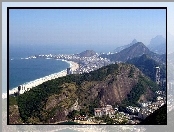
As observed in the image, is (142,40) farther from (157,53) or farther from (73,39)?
(73,39)

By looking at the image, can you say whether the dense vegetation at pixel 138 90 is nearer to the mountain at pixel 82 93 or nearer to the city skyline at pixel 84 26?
the mountain at pixel 82 93

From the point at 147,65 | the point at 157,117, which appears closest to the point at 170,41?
the point at 147,65

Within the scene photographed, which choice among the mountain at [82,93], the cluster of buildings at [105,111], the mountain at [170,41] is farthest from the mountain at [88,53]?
the mountain at [170,41]

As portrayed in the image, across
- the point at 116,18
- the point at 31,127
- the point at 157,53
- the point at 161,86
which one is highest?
the point at 116,18

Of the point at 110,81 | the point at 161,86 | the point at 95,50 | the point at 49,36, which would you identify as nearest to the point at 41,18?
the point at 49,36

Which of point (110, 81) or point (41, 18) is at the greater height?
point (41, 18)

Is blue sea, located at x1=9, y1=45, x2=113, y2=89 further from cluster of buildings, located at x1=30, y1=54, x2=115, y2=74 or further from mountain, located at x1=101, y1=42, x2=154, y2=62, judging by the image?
mountain, located at x1=101, y1=42, x2=154, y2=62

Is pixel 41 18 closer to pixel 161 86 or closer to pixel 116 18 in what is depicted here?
pixel 116 18

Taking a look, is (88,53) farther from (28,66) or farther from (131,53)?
(28,66)
